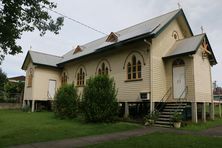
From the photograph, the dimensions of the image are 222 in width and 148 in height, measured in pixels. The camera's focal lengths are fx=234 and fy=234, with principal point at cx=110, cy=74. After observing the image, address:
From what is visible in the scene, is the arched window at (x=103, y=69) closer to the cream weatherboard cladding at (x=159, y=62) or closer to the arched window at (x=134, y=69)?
the arched window at (x=134, y=69)

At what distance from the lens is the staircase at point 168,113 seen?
561 inches

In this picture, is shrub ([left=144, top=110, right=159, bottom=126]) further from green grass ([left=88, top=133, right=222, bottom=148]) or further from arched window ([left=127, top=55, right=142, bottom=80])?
green grass ([left=88, top=133, right=222, bottom=148])

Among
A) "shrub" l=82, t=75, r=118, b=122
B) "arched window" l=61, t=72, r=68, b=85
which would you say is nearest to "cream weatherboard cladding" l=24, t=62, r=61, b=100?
"arched window" l=61, t=72, r=68, b=85

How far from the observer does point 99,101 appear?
15.3 m

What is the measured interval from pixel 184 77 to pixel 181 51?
1.85m

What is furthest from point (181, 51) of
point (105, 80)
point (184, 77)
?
point (105, 80)

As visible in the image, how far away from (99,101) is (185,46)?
746 cm

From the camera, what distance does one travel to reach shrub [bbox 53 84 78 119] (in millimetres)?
18219

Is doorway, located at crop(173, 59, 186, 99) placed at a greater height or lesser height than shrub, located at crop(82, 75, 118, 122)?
greater

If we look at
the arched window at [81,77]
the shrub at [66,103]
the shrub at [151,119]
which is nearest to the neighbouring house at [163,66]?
the shrub at [151,119]

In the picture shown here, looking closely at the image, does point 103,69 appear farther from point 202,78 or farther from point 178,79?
point 202,78

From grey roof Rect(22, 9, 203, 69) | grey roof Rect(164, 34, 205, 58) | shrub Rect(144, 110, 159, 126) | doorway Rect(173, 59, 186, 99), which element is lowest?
shrub Rect(144, 110, 159, 126)

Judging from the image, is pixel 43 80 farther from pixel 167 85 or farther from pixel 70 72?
pixel 167 85

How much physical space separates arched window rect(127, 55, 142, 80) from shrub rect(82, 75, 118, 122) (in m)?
2.56
